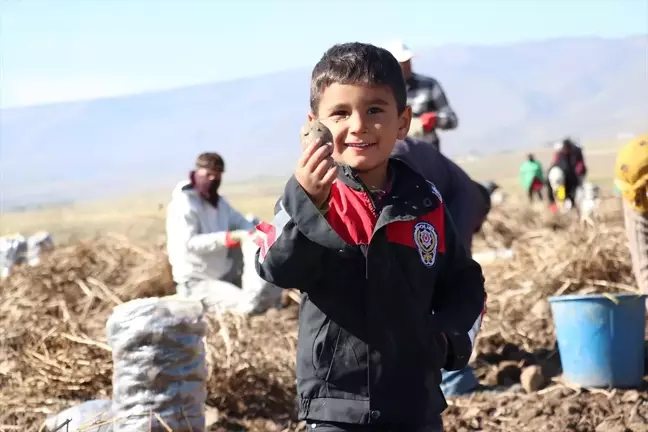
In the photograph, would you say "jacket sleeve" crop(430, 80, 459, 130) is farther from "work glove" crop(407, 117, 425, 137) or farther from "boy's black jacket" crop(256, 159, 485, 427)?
"boy's black jacket" crop(256, 159, 485, 427)

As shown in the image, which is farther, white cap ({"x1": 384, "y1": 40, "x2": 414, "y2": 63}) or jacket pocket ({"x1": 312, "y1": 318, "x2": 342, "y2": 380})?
white cap ({"x1": 384, "y1": 40, "x2": 414, "y2": 63})

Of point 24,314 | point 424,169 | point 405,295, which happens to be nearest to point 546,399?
point 424,169

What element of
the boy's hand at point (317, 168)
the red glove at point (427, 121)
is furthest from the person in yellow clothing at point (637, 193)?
the boy's hand at point (317, 168)

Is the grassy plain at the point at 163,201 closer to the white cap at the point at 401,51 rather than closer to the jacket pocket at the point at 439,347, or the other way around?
the white cap at the point at 401,51

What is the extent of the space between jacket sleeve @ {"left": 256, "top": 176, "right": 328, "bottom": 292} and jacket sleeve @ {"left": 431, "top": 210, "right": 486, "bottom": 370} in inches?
13.9

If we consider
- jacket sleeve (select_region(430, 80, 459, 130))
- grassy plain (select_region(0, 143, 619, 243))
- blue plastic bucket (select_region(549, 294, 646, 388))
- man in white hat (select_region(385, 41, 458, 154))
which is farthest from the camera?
grassy plain (select_region(0, 143, 619, 243))

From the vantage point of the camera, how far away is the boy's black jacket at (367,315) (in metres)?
2.54

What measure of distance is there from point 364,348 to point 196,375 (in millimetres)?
2551

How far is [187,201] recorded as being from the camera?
27.6 feet

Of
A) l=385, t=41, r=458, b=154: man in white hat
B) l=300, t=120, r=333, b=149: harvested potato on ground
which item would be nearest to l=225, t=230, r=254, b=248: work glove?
l=385, t=41, r=458, b=154: man in white hat

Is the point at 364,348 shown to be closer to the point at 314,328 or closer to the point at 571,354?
the point at 314,328

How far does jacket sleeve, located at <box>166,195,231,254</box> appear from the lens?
328 inches

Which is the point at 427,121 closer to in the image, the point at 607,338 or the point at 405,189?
the point at 607,338

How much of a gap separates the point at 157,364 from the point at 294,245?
8.50ft
